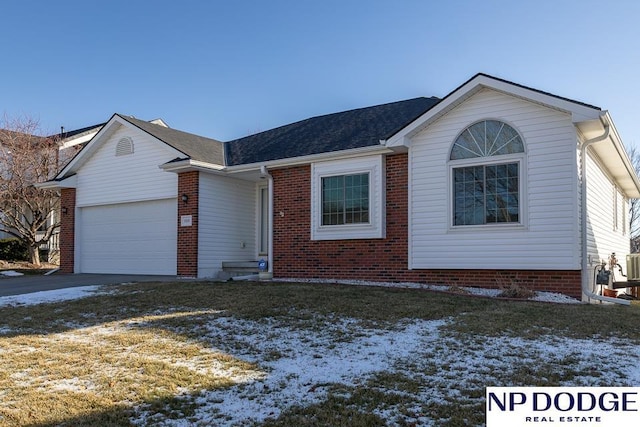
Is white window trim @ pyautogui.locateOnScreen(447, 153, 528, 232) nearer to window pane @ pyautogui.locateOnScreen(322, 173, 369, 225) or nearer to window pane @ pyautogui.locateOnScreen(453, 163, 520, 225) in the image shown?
window pane @ pyautogui.locateOnScreen(453, 163, 520, 225)

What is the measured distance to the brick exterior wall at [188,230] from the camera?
1414cm

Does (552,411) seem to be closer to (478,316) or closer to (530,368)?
(530,368)

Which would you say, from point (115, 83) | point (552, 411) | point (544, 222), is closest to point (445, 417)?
point (552, 411)

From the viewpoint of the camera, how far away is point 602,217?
13.1 metres

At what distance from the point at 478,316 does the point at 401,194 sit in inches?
190

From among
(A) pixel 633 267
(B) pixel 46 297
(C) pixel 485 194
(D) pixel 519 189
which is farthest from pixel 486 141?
(B) pixel 46 297

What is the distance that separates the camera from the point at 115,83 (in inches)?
728

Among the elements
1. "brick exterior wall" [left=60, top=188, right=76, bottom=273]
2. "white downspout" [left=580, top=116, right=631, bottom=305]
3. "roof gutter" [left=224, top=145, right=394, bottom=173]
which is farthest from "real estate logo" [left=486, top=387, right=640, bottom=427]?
"brick exterior wall" [left=60, top=188, right=76, bottom=273]

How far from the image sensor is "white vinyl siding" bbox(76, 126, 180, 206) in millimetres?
15211

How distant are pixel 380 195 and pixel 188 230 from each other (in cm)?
550

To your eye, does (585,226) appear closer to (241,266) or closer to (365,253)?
(365,253)

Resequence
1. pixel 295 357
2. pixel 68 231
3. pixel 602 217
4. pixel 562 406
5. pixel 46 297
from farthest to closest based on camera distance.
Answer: pixel 68 231 < pixel 602 217 < pixel 46 297 < pixel 295 357 < pixel 562 406

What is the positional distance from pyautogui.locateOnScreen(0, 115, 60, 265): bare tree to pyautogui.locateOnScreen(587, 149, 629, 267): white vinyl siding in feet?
62.9

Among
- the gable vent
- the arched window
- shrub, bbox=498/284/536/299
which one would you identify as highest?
the gable vent
